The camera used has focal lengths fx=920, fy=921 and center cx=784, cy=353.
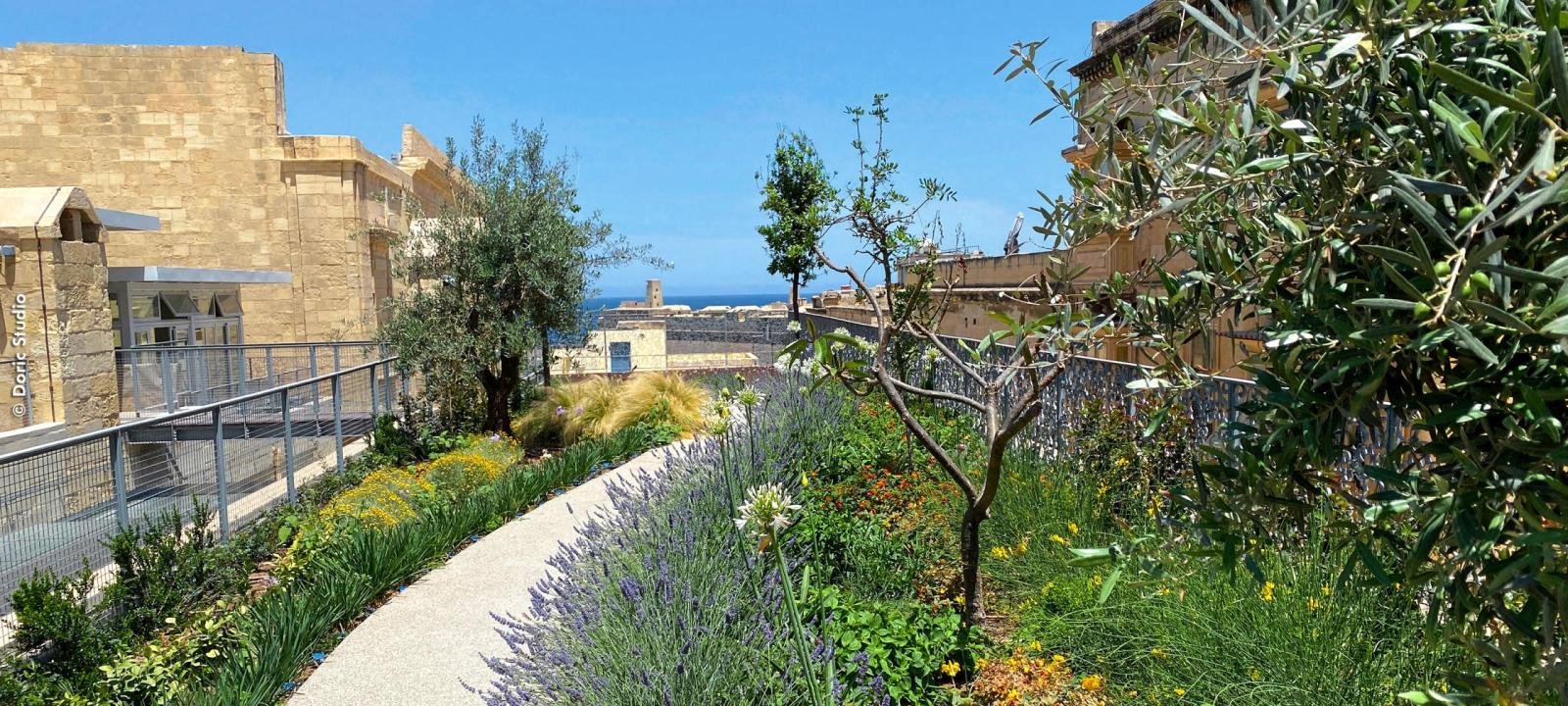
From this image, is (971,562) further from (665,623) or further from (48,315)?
(48,315)

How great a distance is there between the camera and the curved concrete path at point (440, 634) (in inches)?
179

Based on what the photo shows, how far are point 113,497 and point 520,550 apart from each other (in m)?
2.80

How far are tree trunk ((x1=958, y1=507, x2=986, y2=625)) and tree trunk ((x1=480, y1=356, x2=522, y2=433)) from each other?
35.2 feet

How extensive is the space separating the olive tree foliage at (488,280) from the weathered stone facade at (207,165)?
8.69 m

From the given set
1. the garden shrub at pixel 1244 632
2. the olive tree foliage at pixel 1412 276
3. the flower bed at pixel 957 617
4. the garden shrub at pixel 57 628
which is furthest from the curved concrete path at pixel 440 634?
the olive tree foliage at pixel 1412 276

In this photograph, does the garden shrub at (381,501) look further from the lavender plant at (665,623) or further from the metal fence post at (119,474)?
the lavender plant at (665,623)

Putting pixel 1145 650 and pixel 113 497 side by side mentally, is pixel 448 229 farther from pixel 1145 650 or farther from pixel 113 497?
pixel 1145 650

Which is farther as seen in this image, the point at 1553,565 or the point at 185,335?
the point at 185,335

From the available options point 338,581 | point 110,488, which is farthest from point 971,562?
point 110,488

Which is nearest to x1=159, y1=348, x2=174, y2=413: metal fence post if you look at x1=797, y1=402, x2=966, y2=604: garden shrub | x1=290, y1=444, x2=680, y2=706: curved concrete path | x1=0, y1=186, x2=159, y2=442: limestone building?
x1=0, y1=186, x2=159, y2=442: limestone building

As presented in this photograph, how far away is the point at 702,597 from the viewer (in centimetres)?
401

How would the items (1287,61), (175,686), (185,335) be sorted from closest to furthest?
(1287,61), (175,686), (185,335)

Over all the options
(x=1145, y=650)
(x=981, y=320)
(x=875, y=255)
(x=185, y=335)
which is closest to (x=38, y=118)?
(x=185, y=335)

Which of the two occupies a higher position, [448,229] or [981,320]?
[448,229]
